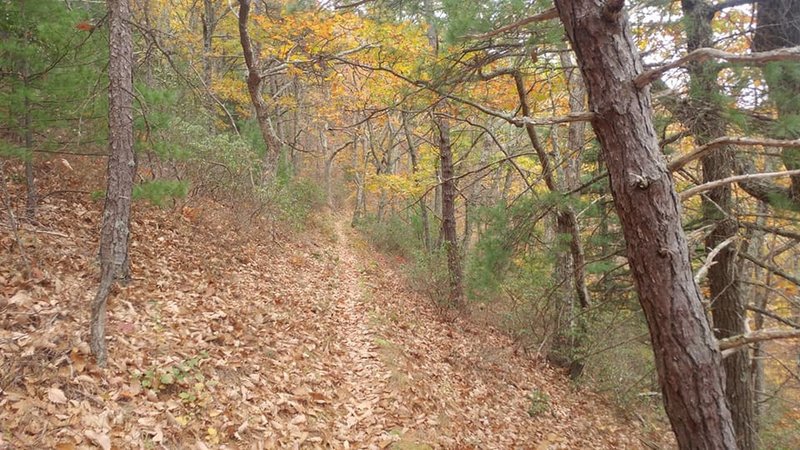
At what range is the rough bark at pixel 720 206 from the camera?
388cm

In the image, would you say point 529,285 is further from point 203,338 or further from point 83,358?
point 83,358

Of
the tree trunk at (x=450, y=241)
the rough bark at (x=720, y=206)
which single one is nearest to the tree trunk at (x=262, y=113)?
the tree trunk at (x=450, y=241)

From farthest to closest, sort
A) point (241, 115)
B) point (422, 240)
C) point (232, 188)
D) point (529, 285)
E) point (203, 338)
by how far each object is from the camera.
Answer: point (241, 115) → point (422, 240) → point (232, 188) → point (529, 285) → point (203, 338)

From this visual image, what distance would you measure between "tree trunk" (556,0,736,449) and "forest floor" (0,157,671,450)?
325 cm

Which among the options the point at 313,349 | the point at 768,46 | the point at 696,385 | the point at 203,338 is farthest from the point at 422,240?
the point at 696,385

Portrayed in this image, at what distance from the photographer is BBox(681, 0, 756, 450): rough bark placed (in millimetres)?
3883

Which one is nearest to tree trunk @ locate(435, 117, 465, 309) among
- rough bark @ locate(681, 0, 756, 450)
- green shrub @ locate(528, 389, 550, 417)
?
green shrub @ locate(528, 389, 550, 417)

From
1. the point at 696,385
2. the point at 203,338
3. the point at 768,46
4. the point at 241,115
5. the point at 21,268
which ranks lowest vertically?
the point at 203,338

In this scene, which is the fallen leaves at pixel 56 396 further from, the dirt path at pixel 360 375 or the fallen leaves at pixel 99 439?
the dirt path at pixel 360 375

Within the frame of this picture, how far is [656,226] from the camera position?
96.9 inches

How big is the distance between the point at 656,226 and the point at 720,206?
2.64m

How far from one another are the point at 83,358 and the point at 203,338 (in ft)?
4.54

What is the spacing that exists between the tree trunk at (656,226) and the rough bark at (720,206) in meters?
1.93

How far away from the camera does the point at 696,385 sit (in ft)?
8.05
